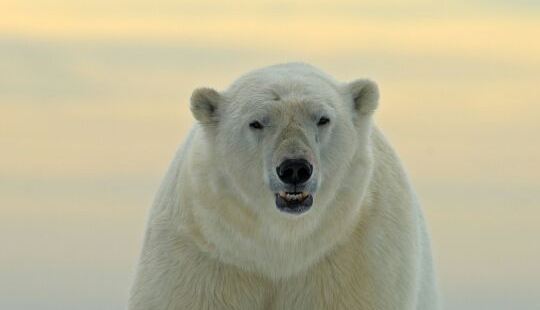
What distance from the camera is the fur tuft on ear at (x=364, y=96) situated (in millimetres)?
14453

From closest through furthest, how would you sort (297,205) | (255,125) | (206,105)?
(297,205), (255,125), (206,105)

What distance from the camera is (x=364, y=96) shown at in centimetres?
1447

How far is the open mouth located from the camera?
537 inches

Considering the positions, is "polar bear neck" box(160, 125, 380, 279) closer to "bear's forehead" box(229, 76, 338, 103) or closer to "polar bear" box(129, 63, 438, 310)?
"polar bear" box(129, 63, 438, 310)

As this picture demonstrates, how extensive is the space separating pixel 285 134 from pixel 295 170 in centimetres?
36

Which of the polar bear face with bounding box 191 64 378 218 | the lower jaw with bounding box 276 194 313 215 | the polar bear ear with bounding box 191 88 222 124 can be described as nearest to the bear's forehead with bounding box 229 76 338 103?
the polar bear face with bounding box 191 64 378 218

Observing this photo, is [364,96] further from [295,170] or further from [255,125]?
[295,170]

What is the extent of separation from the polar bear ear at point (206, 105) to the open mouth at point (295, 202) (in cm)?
99

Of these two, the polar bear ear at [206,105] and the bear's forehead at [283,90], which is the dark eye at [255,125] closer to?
the bear's forehead at [283,90]

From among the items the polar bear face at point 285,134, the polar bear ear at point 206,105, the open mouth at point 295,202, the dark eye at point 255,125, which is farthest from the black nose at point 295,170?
the polar bear ear at point 206,105

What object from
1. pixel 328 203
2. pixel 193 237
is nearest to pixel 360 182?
pixel 328 203

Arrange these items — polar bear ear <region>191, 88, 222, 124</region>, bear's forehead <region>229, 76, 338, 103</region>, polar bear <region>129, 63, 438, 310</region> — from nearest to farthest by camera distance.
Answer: polar bear <region>129, 63, 438, 310</region> → bear's forehead <region>229, 76, 338, 103</region> → polar bear ear <region>191, 88, 222, 124</region>

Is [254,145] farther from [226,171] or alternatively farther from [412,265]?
[412,265]

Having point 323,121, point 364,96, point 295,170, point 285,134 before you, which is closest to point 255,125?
point 285,134
